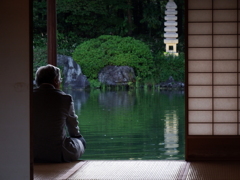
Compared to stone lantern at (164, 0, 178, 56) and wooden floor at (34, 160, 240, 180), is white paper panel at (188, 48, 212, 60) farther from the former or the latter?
stone lantern at (164, 0, 178, 56)

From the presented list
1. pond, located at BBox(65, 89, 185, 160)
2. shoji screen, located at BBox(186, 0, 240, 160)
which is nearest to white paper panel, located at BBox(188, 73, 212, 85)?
shoji screen, located at BBox(186, 0, 240, 160)

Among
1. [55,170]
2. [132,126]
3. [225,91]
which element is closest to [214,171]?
[225,91]

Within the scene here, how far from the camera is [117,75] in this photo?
50.5 ft

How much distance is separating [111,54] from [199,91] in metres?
12.0

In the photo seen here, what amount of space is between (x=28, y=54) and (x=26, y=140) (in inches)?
18.2

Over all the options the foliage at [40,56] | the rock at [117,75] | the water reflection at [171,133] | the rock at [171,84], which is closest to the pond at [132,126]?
the water reflection at [171,133]

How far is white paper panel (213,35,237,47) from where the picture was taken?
12.6 feet

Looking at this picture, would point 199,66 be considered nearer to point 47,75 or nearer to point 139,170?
point 139,170

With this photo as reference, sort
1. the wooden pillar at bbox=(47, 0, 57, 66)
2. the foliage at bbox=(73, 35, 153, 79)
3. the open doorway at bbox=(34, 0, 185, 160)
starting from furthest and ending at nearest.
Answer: the foliage at bbox=(73, 35, 153, 79)
the open doorway at bbox=(34, 0, 185, 160)
the wooden pillar at bbox=(47, 0, 57, 66)

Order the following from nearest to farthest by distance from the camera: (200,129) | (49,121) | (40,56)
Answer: (49,121) < (200,129) < (40,56)

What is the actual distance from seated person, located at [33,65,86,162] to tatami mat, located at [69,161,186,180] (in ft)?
0.77

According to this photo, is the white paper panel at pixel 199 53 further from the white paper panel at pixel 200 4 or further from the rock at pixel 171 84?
the rock at pixel 171 84

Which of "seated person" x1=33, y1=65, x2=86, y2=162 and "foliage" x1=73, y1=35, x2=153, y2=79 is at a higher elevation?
"foliage" x1=73, y1=35, x2=153, y2=79

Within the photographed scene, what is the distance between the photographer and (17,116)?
8.14ft
